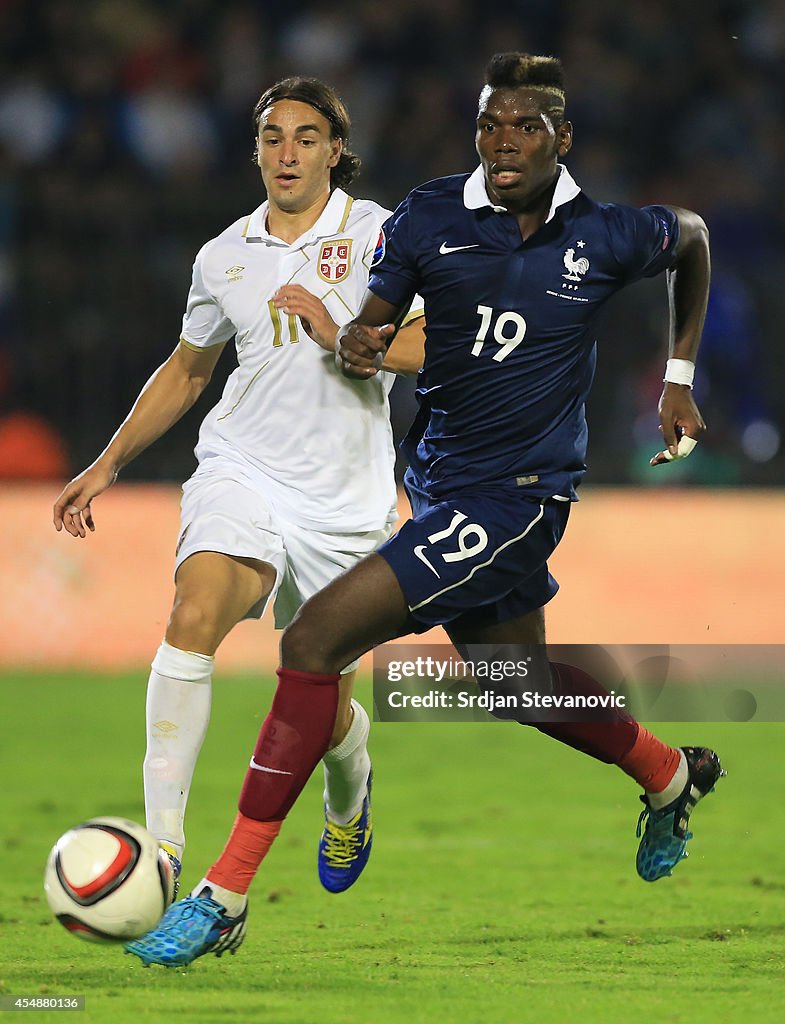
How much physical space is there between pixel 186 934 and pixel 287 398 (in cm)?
169

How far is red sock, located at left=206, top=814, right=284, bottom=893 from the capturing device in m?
4.24

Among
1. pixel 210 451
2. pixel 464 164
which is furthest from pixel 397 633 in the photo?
pixel 464 164

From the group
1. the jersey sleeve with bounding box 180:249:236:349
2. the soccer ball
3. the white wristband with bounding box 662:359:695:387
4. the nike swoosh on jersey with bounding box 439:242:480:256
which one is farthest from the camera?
the jersey sleeve with bounding box 180:249:236:349

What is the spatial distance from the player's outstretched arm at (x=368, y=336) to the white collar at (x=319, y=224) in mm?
685

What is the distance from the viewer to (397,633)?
435cm

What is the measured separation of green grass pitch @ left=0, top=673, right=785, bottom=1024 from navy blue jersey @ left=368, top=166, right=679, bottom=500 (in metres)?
1.27

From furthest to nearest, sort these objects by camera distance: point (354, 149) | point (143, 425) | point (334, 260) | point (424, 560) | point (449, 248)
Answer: point (354, 149), point (143, 425), point (334, 260), point (449, 248), point (424, 560)

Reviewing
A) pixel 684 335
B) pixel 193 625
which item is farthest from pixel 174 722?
pixel 684 335

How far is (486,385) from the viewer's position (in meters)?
4.54

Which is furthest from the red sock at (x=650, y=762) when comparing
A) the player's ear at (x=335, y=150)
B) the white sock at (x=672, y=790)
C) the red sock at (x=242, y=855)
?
the player's ear at (x=335, y=150)

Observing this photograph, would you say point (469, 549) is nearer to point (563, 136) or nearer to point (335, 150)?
point (563, 136)

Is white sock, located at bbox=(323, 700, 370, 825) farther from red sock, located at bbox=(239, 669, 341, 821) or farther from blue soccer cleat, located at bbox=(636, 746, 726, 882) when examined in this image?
red sock, located at bbox=(239, 669, 341, 821)

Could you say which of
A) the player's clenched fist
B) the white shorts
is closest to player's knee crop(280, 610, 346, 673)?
the white shorts

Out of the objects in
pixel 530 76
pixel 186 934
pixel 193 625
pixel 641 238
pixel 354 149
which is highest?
pixel 530 76
